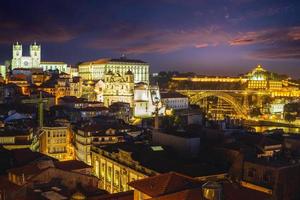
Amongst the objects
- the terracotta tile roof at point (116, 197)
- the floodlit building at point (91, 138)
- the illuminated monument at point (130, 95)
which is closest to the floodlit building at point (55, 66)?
the illuminated monument at point (130, 95)

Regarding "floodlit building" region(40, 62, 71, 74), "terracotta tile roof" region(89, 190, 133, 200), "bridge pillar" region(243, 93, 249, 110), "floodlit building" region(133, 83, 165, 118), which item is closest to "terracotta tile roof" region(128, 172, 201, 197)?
"terracotta tile roof" region(89, 190, 133, 200)

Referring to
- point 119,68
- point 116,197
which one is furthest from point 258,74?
point 116,197

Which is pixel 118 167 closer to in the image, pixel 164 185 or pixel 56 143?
pixel 164 185

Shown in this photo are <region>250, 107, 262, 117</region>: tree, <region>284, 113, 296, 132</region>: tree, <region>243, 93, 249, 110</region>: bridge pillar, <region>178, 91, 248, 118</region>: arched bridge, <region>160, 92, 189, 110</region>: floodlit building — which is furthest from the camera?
<region>243, 93, 249, 110</region>: bridge pillar

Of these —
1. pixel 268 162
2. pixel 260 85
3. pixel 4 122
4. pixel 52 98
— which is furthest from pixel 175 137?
pixel 260 85

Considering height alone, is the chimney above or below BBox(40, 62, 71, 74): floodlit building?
below

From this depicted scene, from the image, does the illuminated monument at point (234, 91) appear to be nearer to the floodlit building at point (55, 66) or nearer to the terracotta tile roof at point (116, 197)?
the floodlit building at point (55, 66)

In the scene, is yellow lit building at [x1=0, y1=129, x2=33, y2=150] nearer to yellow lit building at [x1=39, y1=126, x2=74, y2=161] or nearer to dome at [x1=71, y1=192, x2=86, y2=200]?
yellow lit building at [x1=39, y1=126, x2=74, y2=161]
